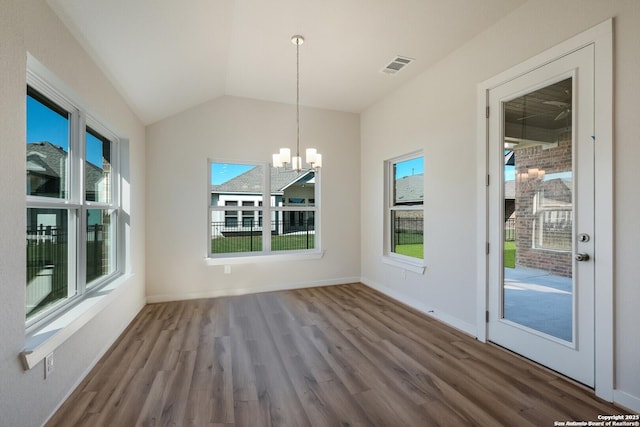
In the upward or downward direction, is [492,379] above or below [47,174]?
below

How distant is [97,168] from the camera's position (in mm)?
2891

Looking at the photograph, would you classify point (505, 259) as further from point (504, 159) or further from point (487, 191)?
point (504, 159)

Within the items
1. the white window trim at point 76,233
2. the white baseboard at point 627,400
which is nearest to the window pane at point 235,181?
the white window trim at point 76,233

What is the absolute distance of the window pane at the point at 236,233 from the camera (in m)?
4.56

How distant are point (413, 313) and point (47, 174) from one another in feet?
12.5

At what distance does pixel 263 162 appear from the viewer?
472cm

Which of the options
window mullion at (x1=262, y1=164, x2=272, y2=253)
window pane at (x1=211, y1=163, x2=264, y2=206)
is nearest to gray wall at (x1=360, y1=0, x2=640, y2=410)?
window mullion at (x1=262, y1=164, x2=272, y2=253)

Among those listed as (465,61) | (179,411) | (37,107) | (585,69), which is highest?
(465,61)

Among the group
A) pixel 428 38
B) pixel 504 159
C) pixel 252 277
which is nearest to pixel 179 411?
pixel 252 277

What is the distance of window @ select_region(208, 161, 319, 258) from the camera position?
457 centimetres

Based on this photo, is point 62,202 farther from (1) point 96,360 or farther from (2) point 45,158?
(1) point 96,360

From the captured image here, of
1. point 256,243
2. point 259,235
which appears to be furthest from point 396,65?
point 256,243

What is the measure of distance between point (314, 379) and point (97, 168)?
113 inches

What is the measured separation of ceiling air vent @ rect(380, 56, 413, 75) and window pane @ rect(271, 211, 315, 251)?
2510mm
